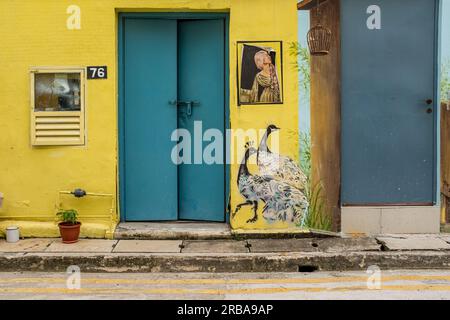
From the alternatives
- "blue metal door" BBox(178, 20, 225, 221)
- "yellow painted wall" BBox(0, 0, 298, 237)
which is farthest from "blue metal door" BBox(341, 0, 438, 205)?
"blue metal door" BBox(178, 20, 225, 221)

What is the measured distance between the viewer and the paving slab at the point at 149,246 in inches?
256

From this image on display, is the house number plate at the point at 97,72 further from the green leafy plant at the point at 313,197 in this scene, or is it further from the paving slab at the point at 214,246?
the green leafy plant at the point at 313,197

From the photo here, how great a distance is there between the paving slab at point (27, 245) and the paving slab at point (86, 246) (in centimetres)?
9

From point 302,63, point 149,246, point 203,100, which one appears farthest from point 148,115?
point 302,63

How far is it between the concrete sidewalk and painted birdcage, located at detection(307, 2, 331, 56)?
2279mm

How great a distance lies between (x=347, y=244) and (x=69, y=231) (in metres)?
3.16

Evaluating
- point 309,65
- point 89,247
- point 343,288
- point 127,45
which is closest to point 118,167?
point 89,247

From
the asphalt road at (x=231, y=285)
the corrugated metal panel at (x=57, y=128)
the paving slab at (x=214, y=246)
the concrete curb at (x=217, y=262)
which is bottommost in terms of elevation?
the asphalt road at (x=231, y=285)

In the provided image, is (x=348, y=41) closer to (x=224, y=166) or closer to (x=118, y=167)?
(x=224, y=166)

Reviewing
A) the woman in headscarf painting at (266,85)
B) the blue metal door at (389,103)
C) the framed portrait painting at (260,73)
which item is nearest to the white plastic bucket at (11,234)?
the framed portrait painting at (260,73)

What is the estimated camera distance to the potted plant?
6.70 meters

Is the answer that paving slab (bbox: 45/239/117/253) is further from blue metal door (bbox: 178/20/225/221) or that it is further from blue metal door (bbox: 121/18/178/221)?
blue metal door (bbox: 178/20/225/221)

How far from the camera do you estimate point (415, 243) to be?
6.71 metres

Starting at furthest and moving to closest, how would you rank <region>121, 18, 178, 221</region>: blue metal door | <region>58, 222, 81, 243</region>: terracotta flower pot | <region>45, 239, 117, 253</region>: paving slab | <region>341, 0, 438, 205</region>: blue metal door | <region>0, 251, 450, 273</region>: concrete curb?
<region>121, 18, 178, 221</region>: blue metal door, <region>341, 0, 438, 205</region>: blue metal door, <region>58, 222, 81, 243</region>: terracotta flower pot, <region>45, 239, 117, 253</region>: paving slab, <region>0, 251, 450, 273</region>: concrete curb
